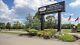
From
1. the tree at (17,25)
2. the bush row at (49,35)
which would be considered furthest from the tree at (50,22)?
the tree at (17,25)

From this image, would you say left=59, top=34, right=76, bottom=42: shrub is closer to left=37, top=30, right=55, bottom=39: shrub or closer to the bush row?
the bush row

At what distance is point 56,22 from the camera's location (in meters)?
3.16

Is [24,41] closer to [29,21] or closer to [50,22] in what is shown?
[29,21]

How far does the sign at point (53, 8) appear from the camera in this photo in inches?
122

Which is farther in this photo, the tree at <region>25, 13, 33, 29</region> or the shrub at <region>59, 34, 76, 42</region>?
the tree at <region>25, 13, 33, 29</region>

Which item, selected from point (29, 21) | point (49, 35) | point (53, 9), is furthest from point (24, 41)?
point (53, 9)

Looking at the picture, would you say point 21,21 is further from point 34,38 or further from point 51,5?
point 51,5

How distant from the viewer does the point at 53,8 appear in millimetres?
3209

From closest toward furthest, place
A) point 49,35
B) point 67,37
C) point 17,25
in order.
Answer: point 67,37 < point 49,35 < point 17,25

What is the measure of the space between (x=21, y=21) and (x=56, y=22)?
27.1 inches

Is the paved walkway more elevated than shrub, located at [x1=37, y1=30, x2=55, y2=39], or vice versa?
shrub, located at [x1=37, y1=30, x2=55, y2=39]

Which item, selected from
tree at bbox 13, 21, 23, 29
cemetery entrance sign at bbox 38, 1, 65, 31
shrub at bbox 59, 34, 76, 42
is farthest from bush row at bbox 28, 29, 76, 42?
tree at bbox 13, 21, 23, 29

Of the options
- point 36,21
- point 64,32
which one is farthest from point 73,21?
point 36,21

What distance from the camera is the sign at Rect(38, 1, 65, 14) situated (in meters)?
3.11
